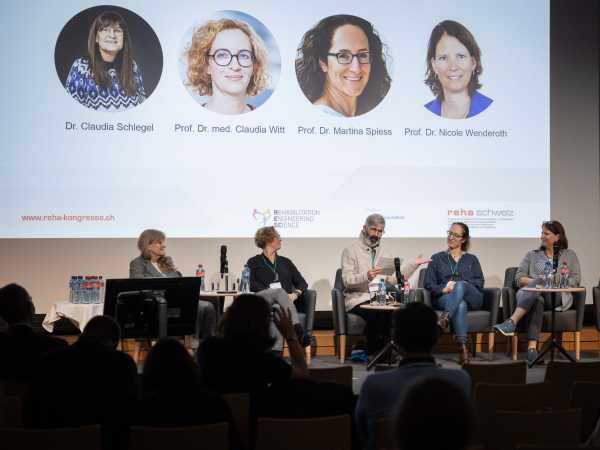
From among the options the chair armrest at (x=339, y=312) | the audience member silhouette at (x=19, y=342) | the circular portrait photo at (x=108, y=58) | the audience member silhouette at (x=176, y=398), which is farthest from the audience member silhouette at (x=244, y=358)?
the circular portrait photo at (x=108, y=58)

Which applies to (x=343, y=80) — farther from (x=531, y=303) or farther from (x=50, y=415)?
(x=50, y=415)

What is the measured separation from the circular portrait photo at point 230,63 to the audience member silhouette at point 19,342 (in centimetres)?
350

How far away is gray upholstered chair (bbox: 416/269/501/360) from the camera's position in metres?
6.86

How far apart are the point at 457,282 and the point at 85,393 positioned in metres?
4.55

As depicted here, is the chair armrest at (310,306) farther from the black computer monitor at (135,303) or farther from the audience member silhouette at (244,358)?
the audience member silhouette at (244,358)

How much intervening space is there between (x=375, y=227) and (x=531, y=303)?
1.47 m

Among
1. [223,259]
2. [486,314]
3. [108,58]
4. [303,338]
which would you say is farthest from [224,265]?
[486,314]

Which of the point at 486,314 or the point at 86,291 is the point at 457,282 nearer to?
the point at 486,314

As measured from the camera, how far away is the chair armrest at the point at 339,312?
22.2ft

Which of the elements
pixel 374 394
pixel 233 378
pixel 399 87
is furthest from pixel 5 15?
pixel 374 394

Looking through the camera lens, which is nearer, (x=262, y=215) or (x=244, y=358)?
(x=244, y=358)

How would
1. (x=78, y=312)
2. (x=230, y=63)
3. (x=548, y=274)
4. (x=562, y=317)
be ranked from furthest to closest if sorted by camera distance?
(x=230, y=63), (x=562, y=317), (x=548, y=274), (x=78, y=312)

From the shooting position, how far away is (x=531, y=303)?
22.8ft

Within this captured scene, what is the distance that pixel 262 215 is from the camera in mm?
7164
